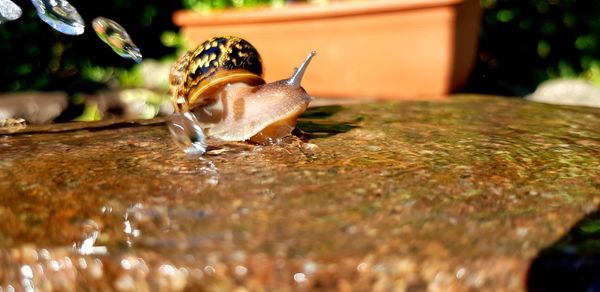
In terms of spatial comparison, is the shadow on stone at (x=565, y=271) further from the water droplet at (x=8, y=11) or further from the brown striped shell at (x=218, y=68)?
the water droplet at (x=8, y=11)

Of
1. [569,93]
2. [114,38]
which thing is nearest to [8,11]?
[114,38]

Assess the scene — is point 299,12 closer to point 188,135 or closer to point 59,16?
point 59,16

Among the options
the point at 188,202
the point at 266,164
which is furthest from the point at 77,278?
the point at 266,164

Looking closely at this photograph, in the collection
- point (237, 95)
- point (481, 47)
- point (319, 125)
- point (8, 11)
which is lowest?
point (481, 47)

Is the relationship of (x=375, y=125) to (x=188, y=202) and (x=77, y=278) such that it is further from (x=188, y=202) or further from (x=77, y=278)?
(x=77, y=278)

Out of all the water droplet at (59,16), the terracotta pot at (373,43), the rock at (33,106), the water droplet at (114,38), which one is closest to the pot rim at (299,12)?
the terracotta pot at (373,43)

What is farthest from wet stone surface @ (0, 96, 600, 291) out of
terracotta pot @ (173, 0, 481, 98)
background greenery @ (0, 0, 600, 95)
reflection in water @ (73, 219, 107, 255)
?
background greenery @ (0, 0, 600, 95)
